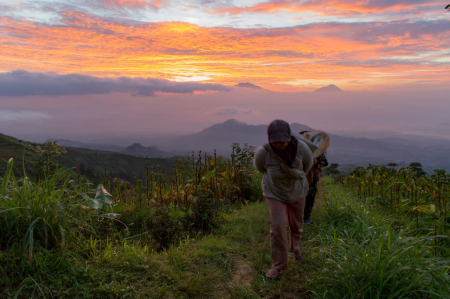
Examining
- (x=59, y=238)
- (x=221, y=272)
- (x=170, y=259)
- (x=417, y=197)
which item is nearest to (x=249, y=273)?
(x=221, y=272)

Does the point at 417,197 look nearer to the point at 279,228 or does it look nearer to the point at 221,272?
the point at 279,228

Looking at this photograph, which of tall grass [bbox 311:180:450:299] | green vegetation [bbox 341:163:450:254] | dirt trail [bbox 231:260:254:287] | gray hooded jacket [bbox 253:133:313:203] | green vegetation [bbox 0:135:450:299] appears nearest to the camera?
tall grass [bbox 311:180:450:299]

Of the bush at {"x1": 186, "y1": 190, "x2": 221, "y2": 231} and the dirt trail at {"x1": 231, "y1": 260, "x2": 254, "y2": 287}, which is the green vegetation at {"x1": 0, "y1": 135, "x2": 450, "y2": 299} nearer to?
the dirt trail at {"x1": 231, "y1": 260, "x2": 254, "y2": 287}

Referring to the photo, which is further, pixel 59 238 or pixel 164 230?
pixel 164 230

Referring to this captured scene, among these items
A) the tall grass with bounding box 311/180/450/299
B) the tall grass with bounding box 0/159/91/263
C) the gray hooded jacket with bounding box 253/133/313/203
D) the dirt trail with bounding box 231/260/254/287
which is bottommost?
the dirt trail with bounding box 231/260/254/287

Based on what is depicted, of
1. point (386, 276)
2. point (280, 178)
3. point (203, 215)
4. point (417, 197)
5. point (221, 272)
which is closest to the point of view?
point (386, 276)

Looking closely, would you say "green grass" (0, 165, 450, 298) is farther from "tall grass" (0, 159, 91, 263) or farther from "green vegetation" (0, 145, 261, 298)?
"tall grass" (0, 159, 91, 263)

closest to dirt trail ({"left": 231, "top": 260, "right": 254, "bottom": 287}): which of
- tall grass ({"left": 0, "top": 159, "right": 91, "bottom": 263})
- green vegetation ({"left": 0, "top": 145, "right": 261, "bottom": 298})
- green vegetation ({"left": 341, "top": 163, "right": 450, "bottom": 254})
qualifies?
green vegetation ({"left": 0, "top": 145, "right": 261, "bottom": 298})

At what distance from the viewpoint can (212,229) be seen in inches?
228

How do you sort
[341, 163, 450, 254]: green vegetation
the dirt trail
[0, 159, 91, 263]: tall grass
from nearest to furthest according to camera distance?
[0, 159, 91, 263]: tall grass → the dirt trail → [341, 163, 450, 254]: green vegetation

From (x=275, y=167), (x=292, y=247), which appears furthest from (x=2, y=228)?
(x=292, y=247)

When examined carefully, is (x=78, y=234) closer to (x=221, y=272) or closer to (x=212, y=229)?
(x=221, y=272)

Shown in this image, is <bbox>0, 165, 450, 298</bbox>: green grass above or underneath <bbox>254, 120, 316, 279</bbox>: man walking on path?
underneath

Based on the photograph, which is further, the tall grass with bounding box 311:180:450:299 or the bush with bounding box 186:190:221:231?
the bush with bounding box 186:190:221:231
